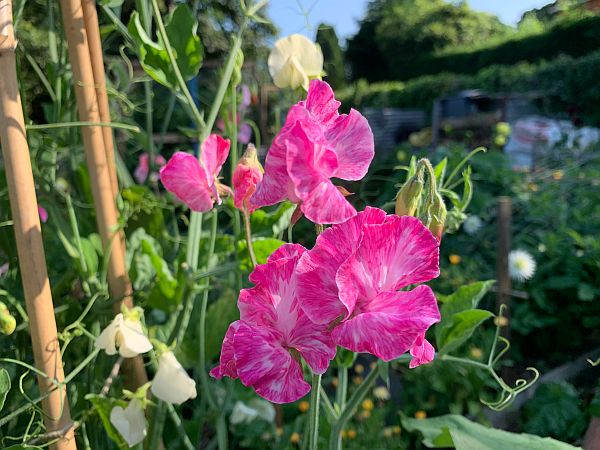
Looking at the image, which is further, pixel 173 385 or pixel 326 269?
pixel 173 385

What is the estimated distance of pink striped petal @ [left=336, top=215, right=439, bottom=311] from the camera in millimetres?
389

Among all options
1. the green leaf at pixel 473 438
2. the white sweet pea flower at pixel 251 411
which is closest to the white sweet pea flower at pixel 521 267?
the white sweet pea flower at pixel 251 411

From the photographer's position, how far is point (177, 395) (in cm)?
65

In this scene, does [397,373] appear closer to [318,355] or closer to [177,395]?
[177,395]

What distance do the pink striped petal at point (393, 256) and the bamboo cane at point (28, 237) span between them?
37cm

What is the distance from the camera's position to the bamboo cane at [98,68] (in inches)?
28.7

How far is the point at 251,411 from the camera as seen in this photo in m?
1.12

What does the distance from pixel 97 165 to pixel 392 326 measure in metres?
0.51

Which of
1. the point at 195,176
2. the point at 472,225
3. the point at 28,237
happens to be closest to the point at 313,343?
the point at 195,176

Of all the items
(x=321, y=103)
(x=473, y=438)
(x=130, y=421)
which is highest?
(x=321, y=103)

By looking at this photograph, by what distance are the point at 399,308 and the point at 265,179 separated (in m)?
0.13

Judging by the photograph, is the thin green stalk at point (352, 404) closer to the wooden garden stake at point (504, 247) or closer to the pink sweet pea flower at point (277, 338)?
the pink sweet pea flower at point (277, 338)

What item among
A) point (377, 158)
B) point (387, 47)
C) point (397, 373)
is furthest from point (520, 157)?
point (387, 47)

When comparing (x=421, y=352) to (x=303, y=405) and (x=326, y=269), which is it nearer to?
(x=326, y=269)
